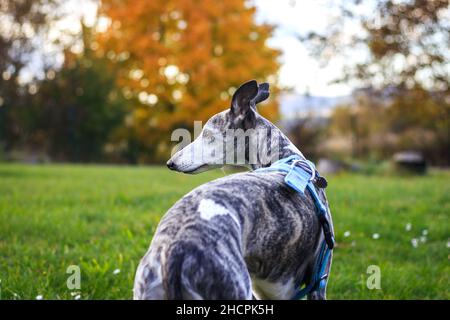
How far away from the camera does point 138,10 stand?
Answer: 64.0 feet

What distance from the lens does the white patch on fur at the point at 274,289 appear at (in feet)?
7.84

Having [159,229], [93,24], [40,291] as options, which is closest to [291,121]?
[93,24]

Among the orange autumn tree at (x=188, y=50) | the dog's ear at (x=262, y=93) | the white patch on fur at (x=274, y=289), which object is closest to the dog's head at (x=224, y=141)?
the dog's ear at (x=262, y=93)

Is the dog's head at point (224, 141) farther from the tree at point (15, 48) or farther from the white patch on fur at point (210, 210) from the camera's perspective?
the tree at point (15, 48)

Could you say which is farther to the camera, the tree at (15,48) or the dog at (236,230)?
the tree at (15,48)

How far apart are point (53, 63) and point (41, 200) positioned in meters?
15.4

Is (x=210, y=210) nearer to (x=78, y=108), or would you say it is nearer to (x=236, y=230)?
(x=236, y=230)

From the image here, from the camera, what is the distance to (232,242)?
187cm

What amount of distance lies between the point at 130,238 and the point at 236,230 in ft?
11.1

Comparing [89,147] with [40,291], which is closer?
[40,291]

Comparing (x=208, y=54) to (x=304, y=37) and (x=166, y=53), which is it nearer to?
(x=166, y=53)

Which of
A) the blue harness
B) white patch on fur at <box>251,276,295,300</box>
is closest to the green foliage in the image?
the blue harness

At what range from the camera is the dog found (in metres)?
1.79

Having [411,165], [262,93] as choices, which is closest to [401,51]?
[411,165]
